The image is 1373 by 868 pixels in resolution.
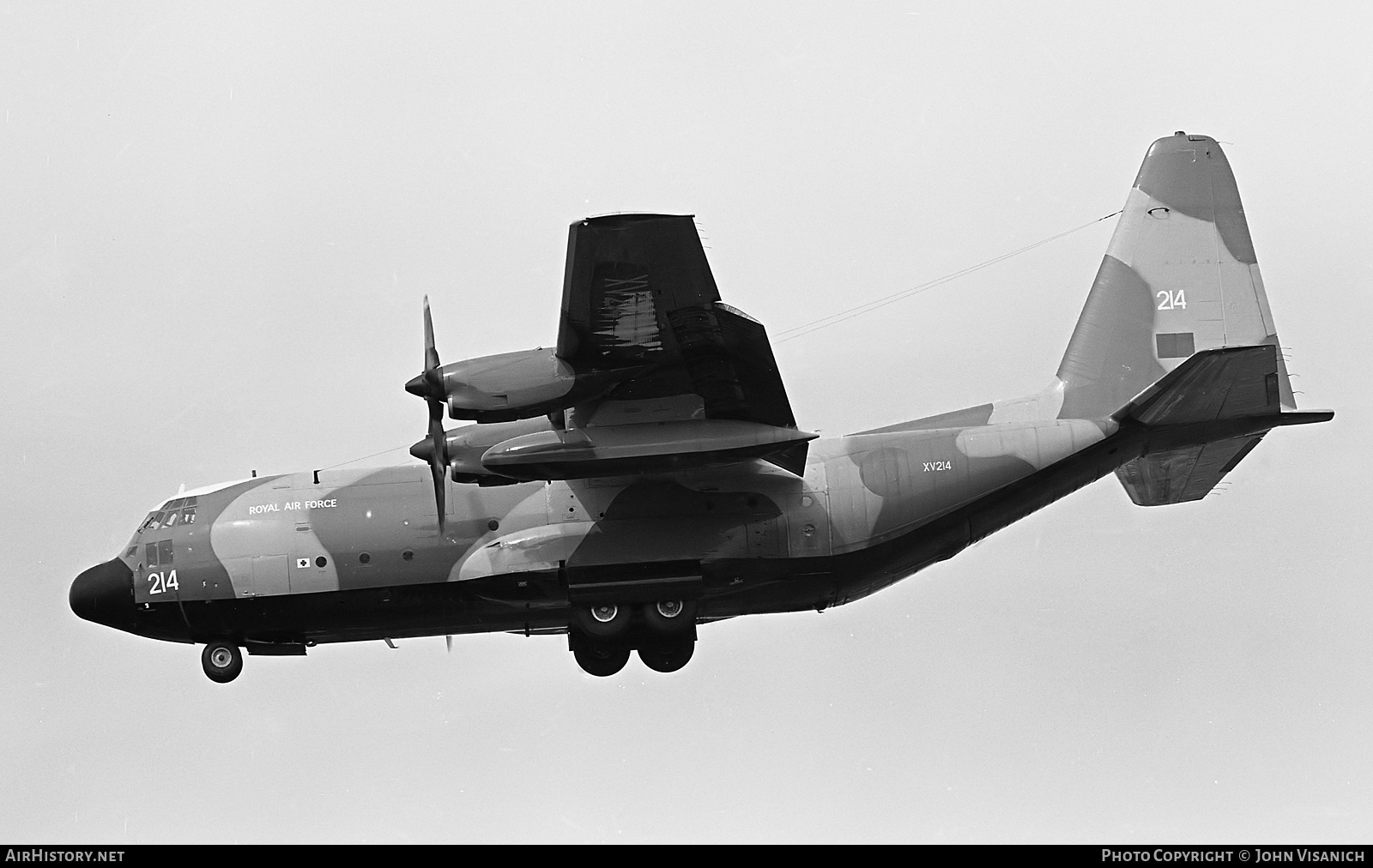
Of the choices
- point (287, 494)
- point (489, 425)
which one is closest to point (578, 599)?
point (489, 425)

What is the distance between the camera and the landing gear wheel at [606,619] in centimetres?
2027

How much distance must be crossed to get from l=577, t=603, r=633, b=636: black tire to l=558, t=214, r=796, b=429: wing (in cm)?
280

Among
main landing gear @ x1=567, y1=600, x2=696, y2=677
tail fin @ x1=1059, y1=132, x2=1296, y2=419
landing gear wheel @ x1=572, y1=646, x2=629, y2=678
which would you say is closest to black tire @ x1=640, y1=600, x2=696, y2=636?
main landing gear @ x1=567, y1=600, x2=696, y2=677

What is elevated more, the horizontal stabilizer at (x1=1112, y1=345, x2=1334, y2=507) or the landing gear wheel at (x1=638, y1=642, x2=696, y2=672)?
the horizontal stabilizer at (x1=1112, y1=345, x2=1334, y2=507)

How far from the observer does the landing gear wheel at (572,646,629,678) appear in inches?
824

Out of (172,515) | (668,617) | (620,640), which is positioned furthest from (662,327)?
(172,515)

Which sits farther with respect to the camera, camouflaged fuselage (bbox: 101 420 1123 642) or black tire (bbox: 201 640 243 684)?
black tire (bbox: 201 640 243 684)

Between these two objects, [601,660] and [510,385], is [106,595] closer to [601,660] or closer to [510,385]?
[601,660]

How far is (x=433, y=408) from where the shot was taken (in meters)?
19.1

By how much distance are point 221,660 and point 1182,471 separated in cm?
1206

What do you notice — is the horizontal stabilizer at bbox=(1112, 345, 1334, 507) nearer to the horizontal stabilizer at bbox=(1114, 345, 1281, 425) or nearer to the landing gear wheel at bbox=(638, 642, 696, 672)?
the horizontal stabilizer at bbox=(1114, 345, 1281, 425)

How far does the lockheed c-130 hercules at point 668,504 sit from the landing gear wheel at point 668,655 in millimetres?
53
